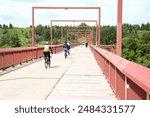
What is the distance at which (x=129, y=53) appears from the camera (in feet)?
469

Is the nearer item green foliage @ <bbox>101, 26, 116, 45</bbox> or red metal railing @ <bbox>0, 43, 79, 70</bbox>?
red metal railing @ <bbox>0, 43, 79, 70</bbox>

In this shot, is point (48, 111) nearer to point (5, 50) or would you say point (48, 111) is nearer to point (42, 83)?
point (42, 83)

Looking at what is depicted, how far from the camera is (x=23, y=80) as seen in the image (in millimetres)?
17984

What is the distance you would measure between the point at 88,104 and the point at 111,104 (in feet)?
1.02

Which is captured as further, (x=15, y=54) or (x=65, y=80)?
(x=15, y=54)

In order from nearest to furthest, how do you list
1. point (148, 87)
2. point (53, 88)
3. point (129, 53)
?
point (148, 87) → point (53, 88) → point (129, 53)

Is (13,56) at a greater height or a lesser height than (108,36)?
greater

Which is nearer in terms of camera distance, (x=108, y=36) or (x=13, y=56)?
(x=13, y=56)

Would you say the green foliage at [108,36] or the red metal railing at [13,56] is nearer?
the red metal railing at [13,56]

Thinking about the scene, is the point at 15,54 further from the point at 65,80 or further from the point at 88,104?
the point at 88,104

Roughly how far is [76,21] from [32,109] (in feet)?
220

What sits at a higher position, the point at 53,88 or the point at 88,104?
the point at 88,104

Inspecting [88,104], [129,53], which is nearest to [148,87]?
[88,104]

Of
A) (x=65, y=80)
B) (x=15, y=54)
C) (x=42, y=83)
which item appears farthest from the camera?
(x=15, y=54)
